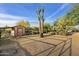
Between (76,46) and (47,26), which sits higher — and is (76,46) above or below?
below

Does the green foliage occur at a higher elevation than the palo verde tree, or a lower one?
lower

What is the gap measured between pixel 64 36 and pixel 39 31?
0.30 m

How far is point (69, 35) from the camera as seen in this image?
1.89 meters

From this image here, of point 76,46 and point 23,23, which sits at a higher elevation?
point 23,23

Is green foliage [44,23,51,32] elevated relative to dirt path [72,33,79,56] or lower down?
elevated

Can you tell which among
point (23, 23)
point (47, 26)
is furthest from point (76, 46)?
point (23, 23)

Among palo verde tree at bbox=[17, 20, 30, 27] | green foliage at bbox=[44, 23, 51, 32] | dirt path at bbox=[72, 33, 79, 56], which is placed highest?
palo verde tree at bbox=[17, 20, 30, 27]

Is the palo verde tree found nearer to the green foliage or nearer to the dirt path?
the green foliage

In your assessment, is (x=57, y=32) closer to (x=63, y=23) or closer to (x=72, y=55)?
(x=63, y=23)

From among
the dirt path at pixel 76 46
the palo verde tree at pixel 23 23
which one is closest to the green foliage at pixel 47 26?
the palo verde tree at pixel 23 23

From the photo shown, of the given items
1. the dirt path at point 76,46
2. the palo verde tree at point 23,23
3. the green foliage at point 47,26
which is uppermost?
the palo verde tree at point 23,23

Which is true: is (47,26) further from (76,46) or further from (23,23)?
(76,46)

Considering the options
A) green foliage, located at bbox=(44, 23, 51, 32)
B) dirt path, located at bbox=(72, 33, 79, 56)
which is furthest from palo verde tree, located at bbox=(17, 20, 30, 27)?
dirt path, located at bbox=(72, 33, 79, 56)

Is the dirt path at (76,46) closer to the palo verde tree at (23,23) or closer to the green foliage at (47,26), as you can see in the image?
the green foliage at (47,26)
